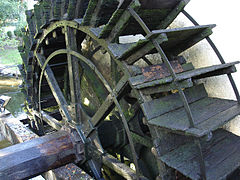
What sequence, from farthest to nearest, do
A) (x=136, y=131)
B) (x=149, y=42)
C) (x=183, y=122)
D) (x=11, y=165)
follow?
(x=136, y=131) < (x=11, y=165) < (x=149, y=42) < (x=183, y=122)

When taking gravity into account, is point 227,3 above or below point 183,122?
above

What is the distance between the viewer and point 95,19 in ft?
9.09

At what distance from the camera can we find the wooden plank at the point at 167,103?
7.59 feet

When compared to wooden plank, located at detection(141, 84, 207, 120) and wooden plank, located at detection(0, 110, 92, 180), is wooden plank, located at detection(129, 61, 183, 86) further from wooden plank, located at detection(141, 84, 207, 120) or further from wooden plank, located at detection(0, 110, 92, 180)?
wooden plank, located at detection(0, 110, 92, 180)

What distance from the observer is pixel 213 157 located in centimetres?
237

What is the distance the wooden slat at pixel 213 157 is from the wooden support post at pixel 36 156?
1.74m

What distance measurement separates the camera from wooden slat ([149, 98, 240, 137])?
1.96 metres

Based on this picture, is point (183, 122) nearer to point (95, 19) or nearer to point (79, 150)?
point (95, 19)

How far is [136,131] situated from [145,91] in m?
1.52

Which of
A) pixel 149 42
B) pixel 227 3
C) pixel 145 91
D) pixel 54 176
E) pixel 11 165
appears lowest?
pixel 54 176

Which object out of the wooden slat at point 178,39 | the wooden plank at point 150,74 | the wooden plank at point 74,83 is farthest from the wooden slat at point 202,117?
the wooden plank at point 74,83

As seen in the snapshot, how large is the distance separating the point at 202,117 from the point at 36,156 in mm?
2224

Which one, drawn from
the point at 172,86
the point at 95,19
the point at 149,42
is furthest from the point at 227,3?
the point at 95,19

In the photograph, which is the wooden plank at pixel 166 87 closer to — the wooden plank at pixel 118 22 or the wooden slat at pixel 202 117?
the wooden slat at pixel 202 117
